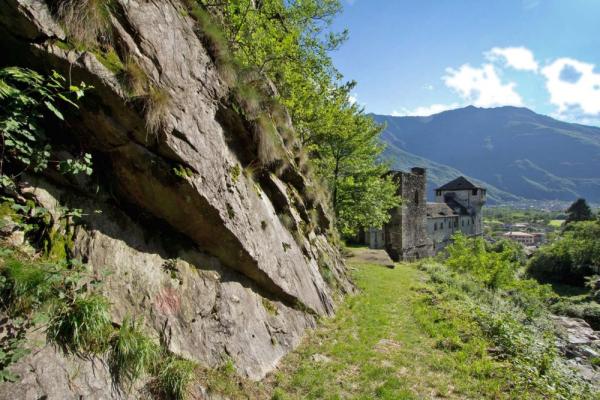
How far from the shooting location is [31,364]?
342cm

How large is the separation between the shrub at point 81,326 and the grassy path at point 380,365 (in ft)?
10.3

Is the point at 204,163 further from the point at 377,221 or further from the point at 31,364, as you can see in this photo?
the point at 377,221

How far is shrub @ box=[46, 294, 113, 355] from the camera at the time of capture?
374 centimetres

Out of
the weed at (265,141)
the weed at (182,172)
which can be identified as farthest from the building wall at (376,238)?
the weed at (182,172)

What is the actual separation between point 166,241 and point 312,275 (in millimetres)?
5494

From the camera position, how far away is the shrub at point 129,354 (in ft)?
13.6

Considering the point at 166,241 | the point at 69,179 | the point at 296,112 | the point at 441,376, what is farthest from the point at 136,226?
the point at 296,112

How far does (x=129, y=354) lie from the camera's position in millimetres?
4242

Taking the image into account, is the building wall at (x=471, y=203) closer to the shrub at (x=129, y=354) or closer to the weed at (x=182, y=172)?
the weed at (x=182, y=172)

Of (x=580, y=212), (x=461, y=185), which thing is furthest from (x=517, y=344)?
(x=580, y=212)

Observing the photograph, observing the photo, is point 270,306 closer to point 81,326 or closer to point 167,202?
point 167,202

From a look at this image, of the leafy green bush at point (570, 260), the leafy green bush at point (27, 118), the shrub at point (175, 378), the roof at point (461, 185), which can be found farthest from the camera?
the roof at point (461, 185)

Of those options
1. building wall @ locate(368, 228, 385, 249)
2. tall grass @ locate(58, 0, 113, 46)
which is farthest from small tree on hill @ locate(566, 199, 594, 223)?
tall grass @ locate(58, 0, 113, 46)

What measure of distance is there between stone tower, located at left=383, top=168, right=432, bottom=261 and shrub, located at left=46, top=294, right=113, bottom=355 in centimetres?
2979
